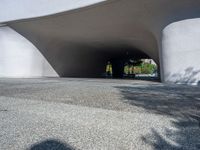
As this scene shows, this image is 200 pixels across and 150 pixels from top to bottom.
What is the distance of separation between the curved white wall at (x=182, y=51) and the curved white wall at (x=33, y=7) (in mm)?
4712

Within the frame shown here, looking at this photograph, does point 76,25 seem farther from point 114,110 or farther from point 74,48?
point 114,110

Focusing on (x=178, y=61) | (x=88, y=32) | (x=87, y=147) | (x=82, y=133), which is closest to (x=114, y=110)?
(x=82, y=133)

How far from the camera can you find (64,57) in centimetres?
2530

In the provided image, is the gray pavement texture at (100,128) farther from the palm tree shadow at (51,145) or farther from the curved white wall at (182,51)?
the curved white wall at (182,51)

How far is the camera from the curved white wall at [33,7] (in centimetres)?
1638

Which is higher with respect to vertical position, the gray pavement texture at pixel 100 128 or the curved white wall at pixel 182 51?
the curved white wall at pixel 182 51

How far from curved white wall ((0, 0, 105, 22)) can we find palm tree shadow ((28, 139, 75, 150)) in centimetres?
1271

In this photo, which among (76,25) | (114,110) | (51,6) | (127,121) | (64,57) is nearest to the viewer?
(127,121)

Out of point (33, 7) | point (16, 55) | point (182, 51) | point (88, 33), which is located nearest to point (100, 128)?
point (182, 51)

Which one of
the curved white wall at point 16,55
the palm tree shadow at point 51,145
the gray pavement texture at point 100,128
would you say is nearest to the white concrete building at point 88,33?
the curved white wall at point 16,55

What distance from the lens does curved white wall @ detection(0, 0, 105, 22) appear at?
16.4 m

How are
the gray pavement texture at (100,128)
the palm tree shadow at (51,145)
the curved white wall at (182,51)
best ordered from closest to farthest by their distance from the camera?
the palm tree shadow at (51,145)
the gray pavement texture at (100,128)
the curved white wall at (182,51)

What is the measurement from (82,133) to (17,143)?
3.04 ft

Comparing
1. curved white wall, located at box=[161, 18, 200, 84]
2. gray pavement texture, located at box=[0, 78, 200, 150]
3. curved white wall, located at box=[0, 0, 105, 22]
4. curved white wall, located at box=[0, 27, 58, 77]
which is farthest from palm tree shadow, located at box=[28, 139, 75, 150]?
curved white wall, located at box=[0, 27, 58, 77]
